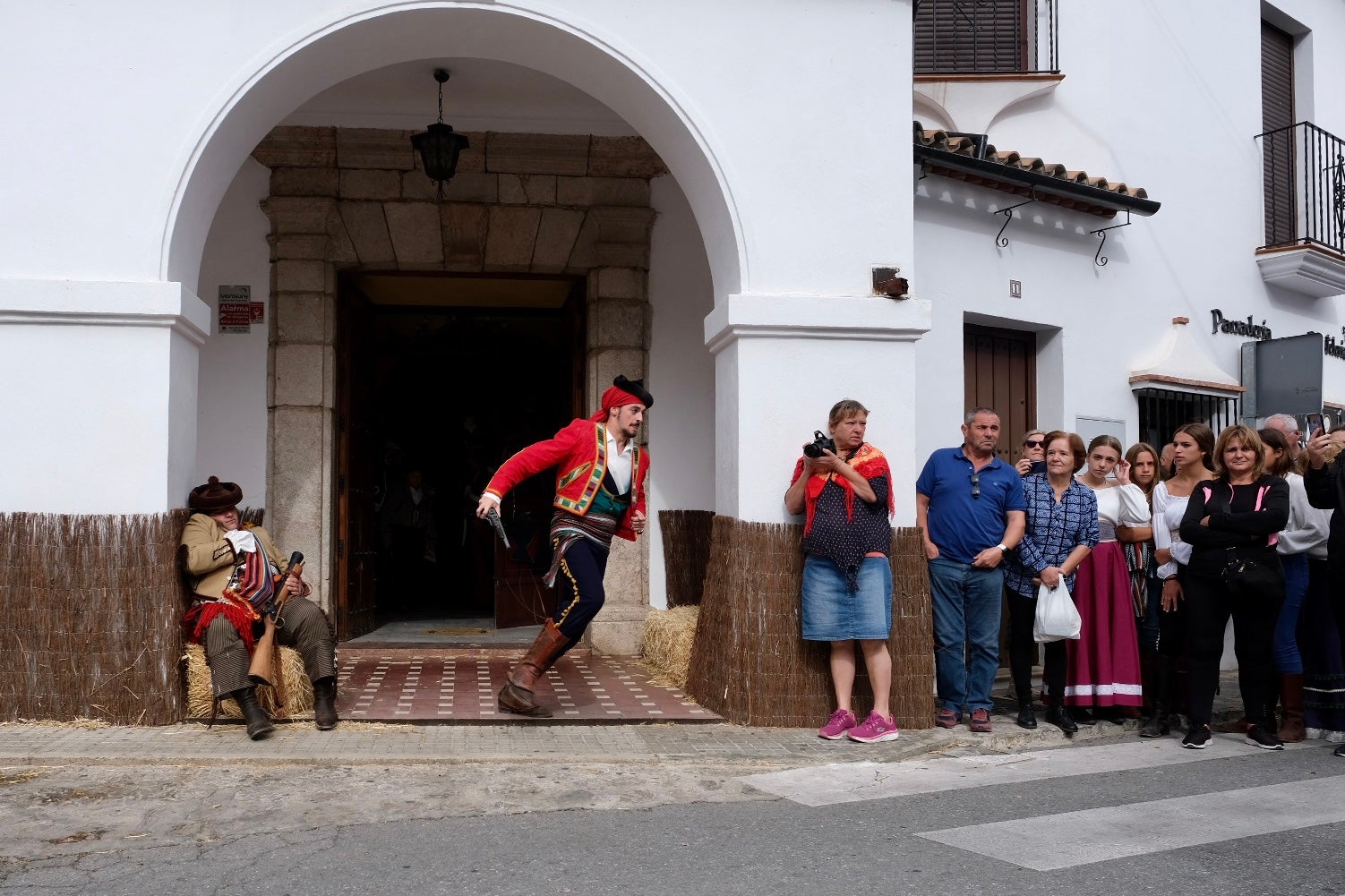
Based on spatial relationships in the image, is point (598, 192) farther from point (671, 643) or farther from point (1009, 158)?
point (671, 643)

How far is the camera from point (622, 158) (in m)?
8.43

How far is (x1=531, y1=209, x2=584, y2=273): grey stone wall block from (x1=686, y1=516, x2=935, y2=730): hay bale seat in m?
2.91

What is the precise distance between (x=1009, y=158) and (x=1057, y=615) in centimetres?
369

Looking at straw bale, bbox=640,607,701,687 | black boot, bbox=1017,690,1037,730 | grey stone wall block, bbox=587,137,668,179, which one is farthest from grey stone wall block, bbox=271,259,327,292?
black boot, bbox=1017,690,1037,730

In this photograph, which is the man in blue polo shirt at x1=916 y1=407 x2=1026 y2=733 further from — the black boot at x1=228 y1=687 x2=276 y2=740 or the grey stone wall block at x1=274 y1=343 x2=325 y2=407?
the grey stone wall block at x1=274 y1=343 x2=325 y2=407

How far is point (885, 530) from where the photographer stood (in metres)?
6.02

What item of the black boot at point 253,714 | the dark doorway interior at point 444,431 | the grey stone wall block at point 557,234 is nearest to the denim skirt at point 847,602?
the dark doorway interior at point 444,431

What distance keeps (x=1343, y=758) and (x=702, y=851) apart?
3.63m

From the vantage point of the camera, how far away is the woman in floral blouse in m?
6.31

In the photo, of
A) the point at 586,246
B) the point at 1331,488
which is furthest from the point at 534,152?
the point at 1331,488

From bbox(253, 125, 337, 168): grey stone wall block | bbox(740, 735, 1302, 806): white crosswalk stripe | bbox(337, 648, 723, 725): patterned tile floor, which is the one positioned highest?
bbox(253, 125, 337, 168): grey stone wall block

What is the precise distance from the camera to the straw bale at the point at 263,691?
19.2 ft

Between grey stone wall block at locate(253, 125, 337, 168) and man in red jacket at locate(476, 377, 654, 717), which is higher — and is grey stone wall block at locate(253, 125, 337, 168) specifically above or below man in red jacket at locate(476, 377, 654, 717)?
above

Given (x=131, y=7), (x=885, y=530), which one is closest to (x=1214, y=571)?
(x=885, y=530)
